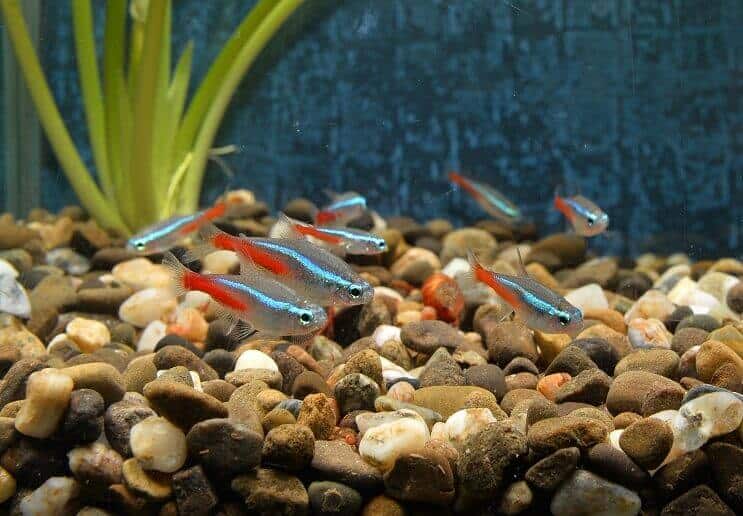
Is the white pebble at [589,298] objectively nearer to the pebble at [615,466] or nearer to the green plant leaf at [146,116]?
the pebble at [615,466]

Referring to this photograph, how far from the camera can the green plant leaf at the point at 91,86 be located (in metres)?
6.04

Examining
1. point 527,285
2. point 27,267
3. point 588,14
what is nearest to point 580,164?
point 588,14

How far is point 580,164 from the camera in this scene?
18.4ft

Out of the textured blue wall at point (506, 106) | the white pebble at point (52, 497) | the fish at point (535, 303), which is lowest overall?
the white pebble at point (52, 497)

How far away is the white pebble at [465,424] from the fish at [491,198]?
9.96 ft

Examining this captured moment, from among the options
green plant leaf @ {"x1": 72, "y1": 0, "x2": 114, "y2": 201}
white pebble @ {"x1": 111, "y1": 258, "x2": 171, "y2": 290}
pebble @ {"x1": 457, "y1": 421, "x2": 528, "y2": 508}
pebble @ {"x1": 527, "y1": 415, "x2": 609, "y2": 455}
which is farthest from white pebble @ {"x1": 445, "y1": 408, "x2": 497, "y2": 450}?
green plant leaf @ {"x1": 72, "y1": 0, "x2": 114, "y2": 201}

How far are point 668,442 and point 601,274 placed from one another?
3.09 m

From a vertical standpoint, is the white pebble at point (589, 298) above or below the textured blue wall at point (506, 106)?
below

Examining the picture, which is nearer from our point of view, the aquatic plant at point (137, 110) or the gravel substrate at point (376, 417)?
the gravel substrate at point (376, 417)

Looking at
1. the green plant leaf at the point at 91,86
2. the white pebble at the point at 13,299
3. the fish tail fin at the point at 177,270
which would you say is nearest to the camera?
the fish tail fin at the point at 177,270

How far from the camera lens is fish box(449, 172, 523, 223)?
17.7ft

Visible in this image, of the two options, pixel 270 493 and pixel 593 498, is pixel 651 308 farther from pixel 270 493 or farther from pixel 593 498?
pixel 270 493

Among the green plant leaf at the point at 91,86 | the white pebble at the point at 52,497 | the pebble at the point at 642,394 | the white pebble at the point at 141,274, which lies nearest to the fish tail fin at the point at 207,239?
the white pebble at the point at 52,497

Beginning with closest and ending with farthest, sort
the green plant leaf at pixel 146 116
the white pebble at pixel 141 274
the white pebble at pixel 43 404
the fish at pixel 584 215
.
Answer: the white pebble at pixel 43 404 → the fish at pixel 584 215 → the white pebble at pixel 141 274 → the green plant leaf at pixel 146 116
